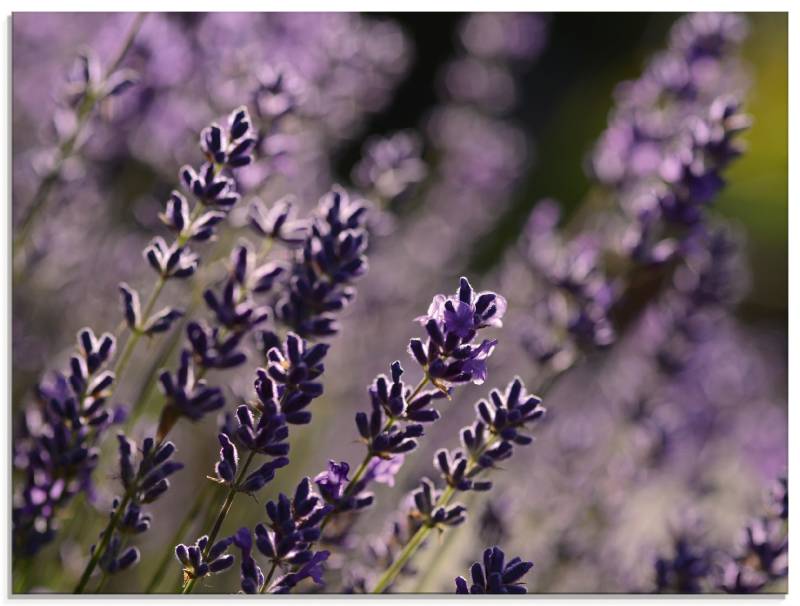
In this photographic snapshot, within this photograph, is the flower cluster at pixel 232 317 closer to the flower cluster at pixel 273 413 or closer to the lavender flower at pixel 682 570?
the flower cluster at pixel 273 413

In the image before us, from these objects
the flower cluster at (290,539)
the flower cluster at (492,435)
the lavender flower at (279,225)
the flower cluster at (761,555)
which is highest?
the lavender flower at (279,225)

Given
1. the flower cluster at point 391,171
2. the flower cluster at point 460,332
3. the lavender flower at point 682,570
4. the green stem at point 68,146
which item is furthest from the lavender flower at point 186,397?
the lavender flower at point 682,570

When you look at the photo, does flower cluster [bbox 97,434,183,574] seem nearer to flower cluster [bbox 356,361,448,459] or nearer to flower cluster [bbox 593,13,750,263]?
flower cluster [bbox 356,361,448,459]

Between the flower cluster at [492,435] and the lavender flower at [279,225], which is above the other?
the lavender flower at [279,225]

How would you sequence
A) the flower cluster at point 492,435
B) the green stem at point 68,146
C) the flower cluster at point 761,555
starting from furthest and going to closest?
the green stem at point 68,146 → the flower cluster at point 761,555 → the flower cluster at point 492,435

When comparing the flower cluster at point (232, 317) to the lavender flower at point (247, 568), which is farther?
the flower cluster at point (232, 317)
